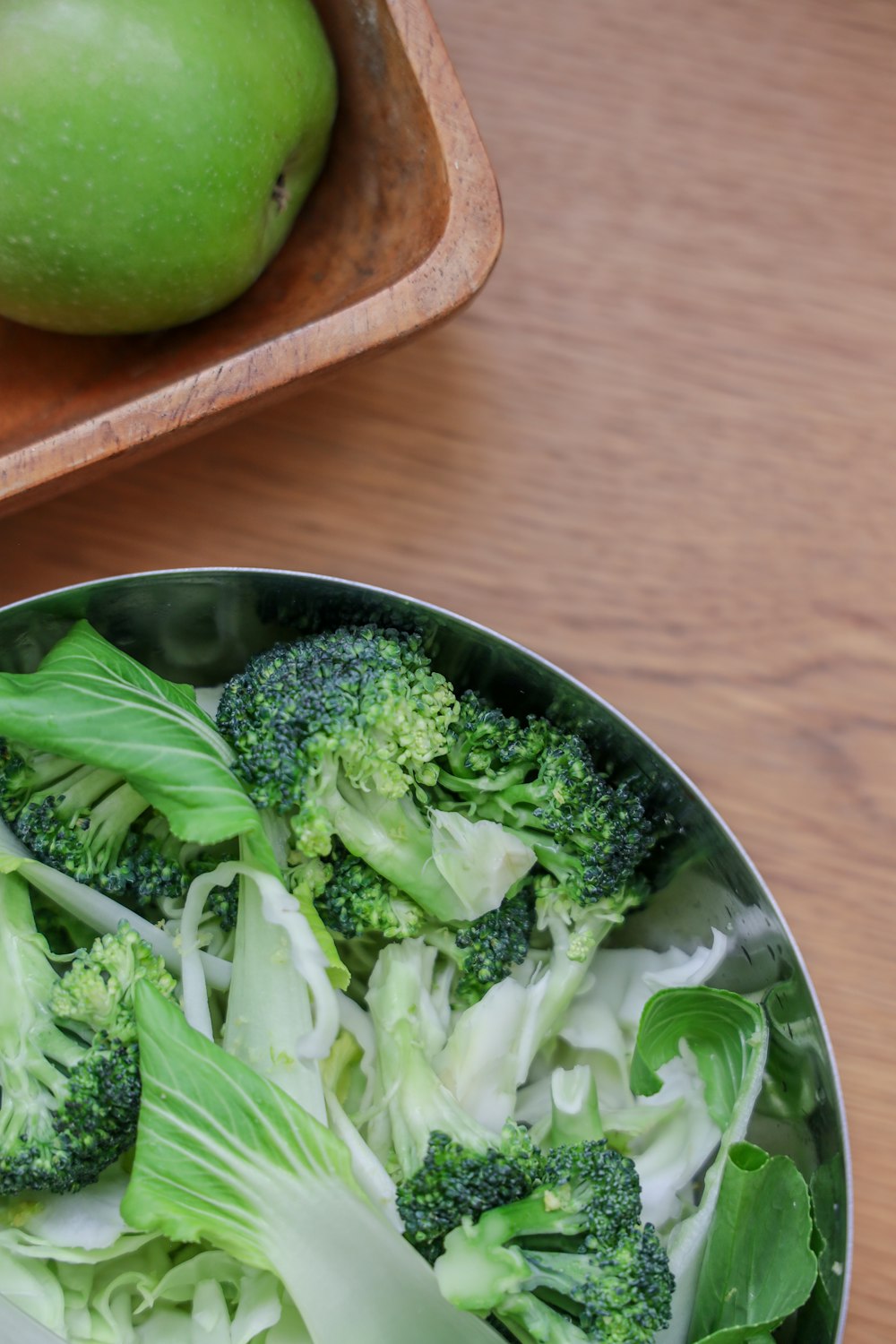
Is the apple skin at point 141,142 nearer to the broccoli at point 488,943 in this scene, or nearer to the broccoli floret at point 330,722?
the broccoli floret at point 330,722

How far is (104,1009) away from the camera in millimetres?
717

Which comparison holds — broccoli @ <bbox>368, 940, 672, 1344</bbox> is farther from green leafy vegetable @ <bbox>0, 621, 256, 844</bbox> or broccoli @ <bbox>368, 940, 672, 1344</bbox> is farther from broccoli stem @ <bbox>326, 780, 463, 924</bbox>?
green leafy vegetable @ <bbox>0, 621, 256, 844</bbox>

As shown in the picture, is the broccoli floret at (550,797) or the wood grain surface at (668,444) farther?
the wood grain surface at (668,444)

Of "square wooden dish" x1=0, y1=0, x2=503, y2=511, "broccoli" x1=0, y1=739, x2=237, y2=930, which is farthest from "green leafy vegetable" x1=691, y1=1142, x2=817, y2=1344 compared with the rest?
"square wooden dish" x1=0, y1=0, x2=503, y2=511

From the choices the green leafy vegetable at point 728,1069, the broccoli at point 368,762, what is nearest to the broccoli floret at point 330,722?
the broccoli at point 368,762

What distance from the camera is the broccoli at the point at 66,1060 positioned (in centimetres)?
71

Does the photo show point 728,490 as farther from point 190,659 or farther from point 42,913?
point 42,913

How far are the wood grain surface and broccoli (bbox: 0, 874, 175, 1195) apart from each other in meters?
0.30

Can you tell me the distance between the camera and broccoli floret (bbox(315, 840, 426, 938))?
2.48 ft

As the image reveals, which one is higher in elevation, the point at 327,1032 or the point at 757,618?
the point at 757,618

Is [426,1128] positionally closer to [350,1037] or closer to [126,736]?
[350,1037]

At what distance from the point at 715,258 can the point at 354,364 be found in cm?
32

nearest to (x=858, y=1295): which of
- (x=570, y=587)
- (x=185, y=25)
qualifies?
(x=570, y=587)

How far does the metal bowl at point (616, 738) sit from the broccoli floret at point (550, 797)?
26 mm
